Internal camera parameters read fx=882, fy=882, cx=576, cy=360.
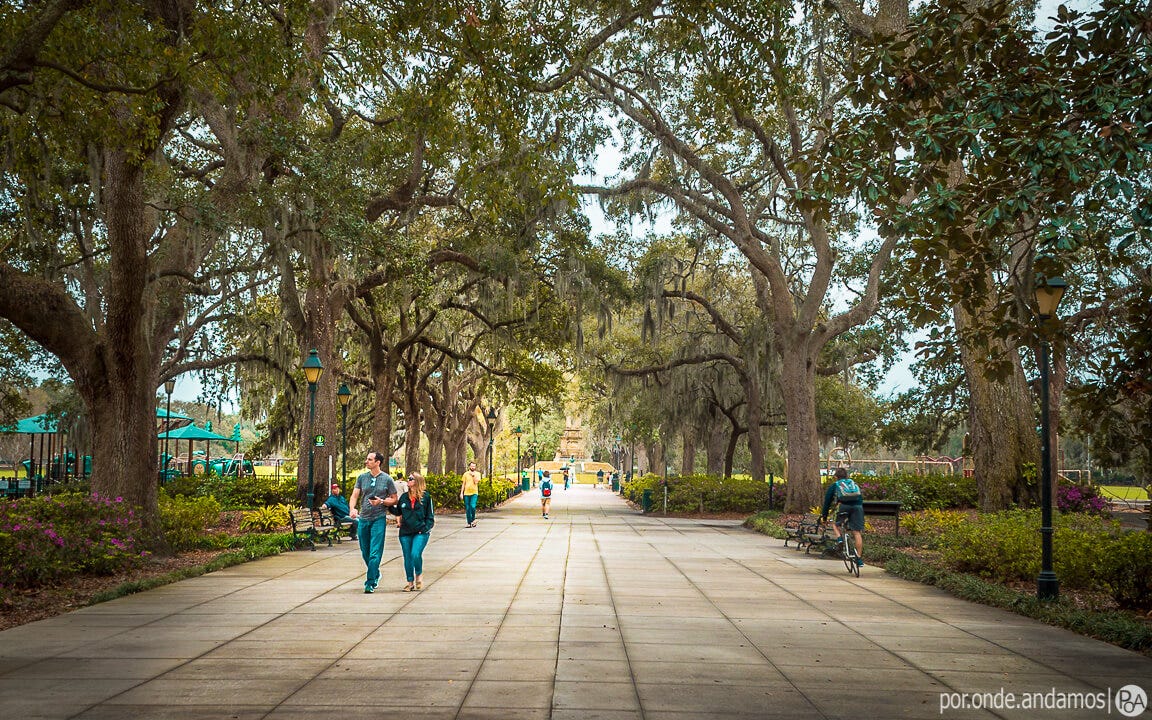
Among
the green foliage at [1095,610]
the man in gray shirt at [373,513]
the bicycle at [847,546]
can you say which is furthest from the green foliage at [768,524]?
the man in gray shirt at [373,513]

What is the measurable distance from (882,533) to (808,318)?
22.0 ft

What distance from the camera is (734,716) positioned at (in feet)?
17.6

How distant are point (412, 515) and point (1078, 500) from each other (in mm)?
17930

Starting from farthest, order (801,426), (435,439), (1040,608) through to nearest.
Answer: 1. (435,439)
2. (801,426)
3. (1040,608)

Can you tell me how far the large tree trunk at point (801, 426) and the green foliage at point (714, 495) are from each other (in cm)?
566

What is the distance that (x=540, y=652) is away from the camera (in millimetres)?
7203

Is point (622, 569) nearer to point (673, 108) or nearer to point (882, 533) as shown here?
point (882, 533)

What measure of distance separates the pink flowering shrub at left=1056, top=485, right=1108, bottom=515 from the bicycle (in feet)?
33.4

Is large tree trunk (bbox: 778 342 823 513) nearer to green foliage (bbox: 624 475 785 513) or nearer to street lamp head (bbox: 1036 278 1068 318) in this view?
green foliage (bbox: 624 475 785 513)

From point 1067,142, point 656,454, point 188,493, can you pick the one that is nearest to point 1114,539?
point 1067,142

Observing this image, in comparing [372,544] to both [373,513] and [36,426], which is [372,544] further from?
[36,426]

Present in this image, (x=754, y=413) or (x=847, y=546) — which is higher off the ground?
(x=754, y=413)

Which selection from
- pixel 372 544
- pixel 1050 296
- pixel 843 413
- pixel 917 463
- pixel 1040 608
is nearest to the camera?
pixel 1040 608

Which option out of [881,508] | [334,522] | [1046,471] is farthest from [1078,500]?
[334,522]
